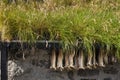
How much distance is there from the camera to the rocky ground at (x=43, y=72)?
6.67 meters

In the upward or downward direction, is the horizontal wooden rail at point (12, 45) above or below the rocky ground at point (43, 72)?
above

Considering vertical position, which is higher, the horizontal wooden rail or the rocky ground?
the horizontal wooden rail

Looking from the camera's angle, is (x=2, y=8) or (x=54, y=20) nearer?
(x=54, y=20)

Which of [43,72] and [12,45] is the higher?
[12,45]

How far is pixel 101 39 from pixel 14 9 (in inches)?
59.6

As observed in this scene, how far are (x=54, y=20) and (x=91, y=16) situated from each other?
24.3 inches

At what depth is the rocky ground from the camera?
6.67 meters

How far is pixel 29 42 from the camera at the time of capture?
655cm

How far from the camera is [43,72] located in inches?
264

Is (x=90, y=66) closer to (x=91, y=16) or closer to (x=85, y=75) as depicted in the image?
(x=85, y=75)

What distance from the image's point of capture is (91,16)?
702cm

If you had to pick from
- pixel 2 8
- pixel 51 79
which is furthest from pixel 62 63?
pixel 2 8

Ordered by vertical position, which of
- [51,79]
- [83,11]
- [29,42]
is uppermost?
[83,11]

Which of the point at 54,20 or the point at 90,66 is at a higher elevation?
the point at 54,20
